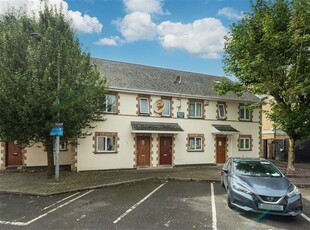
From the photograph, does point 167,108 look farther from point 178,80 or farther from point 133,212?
point 133,212

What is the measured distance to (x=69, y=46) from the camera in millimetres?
A: 12555

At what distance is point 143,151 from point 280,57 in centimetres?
1050

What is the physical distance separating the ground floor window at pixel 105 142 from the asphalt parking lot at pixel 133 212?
5555mm

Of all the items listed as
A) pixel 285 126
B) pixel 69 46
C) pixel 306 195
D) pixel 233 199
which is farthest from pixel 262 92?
pixel 69 46

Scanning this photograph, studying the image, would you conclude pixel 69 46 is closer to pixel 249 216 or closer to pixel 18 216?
pixel 18 216

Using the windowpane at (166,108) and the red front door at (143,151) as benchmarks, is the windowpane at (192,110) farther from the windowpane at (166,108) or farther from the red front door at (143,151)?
the red front door at (143,151)

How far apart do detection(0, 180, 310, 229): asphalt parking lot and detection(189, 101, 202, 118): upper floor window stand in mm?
8996

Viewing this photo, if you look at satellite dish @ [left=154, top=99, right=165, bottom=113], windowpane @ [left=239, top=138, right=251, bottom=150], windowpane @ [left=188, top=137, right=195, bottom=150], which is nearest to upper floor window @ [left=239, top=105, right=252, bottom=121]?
windowpane @ [left=239, top=138, right=251, bottom=150]

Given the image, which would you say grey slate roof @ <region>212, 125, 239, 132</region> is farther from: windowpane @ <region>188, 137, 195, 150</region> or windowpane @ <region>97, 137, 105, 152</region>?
windowpane @ <region>97, 137, 105, 152</region>

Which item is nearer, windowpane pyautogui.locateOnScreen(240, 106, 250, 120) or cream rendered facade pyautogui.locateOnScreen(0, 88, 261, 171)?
A: cream rendered facade pyautogui.locateOnScreen(0, 88, 261, 171)

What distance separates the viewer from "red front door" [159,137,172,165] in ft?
60.5

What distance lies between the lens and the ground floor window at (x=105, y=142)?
16.4 metres

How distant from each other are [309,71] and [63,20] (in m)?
13.7

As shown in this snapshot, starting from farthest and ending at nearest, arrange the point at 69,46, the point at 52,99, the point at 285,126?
the point at 285,126 → the point at 69,46 → the point at 52,99
